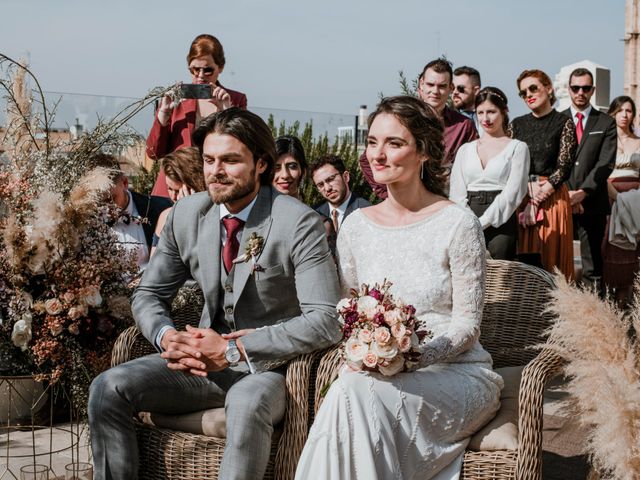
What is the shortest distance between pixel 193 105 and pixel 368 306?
3368 mm

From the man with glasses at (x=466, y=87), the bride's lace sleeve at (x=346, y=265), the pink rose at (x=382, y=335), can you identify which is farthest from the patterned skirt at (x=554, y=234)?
the pink rose at (x=382, y=335)

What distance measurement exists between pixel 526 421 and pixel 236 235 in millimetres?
1459

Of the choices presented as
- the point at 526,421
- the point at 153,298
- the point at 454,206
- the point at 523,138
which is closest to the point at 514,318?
the point at 454,206

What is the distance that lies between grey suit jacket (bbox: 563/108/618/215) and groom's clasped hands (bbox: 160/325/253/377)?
457 centimetres

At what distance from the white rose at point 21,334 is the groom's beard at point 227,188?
924 millimetres

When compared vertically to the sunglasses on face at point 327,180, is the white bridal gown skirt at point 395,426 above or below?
below

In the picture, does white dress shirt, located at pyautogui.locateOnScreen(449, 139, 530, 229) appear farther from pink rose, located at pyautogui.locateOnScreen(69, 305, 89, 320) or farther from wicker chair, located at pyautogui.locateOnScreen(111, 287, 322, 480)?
pink rose, located at pyautogui.locateOnScreen(69, 305, 89, 320)

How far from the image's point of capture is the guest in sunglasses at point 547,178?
6.46 metres

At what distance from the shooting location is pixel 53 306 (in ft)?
11.8

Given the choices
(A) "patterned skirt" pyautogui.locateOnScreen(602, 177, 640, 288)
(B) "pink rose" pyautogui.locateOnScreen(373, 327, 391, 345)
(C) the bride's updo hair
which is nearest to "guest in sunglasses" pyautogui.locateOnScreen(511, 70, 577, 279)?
(A) "patterned skirt" pyautogui.locateOnScreen(602, 177, 640, 288)

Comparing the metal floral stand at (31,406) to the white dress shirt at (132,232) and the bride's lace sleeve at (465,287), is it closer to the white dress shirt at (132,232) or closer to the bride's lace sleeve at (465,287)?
the white dress shirt at (132,232)

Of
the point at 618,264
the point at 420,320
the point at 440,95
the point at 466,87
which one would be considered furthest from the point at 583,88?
the point at 420,320

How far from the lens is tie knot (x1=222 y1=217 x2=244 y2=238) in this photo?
386 centimetres

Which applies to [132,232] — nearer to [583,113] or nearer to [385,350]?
[385,350]
